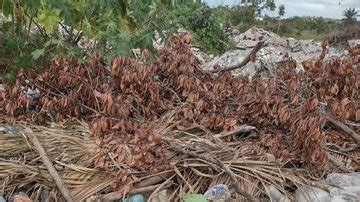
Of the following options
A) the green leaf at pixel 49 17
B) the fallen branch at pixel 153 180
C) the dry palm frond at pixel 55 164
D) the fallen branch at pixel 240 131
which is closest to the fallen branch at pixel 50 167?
the dry palm frond at pixel 55 164

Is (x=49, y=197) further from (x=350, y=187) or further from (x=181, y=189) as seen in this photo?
(x=350, y=187)

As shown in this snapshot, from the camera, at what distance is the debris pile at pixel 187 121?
256 cm

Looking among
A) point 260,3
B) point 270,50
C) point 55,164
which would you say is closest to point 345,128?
point 55,164

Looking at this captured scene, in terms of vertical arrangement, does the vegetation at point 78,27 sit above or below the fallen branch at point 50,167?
above

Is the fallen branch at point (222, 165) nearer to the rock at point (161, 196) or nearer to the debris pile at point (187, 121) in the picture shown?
the debris pile at point (187, 121)

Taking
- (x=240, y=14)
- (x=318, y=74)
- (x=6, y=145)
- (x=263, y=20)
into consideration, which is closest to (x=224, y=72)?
(x=318, y=74)

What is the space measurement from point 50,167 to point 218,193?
80cm

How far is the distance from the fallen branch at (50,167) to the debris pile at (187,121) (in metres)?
0.06

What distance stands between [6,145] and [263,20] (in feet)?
86.9

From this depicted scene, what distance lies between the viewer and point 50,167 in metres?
2.53

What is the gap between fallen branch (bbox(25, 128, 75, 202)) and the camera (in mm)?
2408

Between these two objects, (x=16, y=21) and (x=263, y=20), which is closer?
(x=16, y=21)

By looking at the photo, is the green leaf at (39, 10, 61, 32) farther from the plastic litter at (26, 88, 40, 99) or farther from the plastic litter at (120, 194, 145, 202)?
the plastic litter at (120, 194, 145, 202)

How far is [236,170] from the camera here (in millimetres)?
2719
